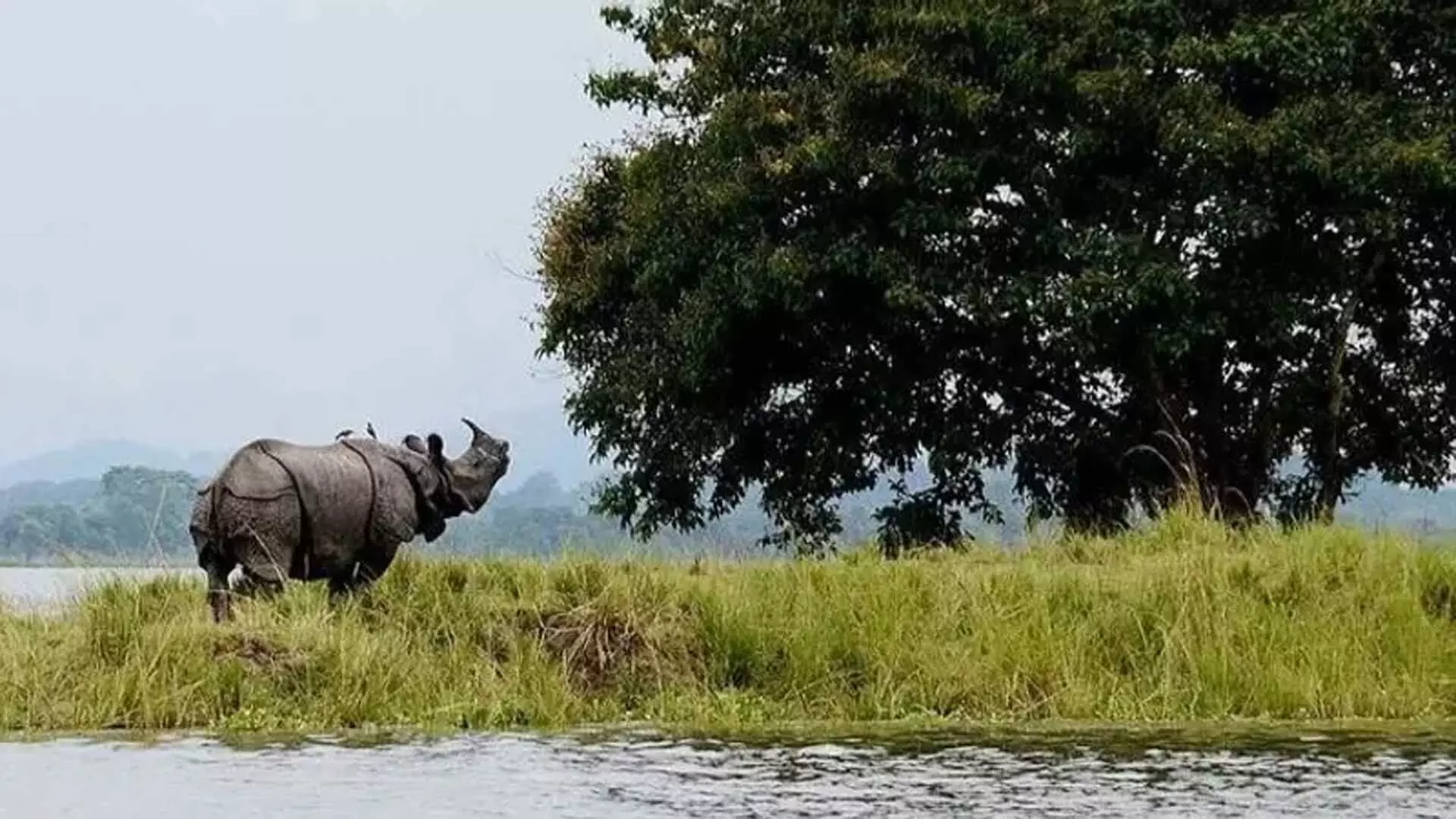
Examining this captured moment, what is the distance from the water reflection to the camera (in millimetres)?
11688

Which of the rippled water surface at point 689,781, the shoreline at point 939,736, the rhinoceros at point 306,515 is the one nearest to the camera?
the rippled water surface at point 689,781

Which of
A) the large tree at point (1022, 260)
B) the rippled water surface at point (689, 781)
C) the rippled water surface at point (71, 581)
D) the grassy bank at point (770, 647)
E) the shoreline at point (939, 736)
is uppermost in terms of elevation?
the large tree at point (1022, 260)

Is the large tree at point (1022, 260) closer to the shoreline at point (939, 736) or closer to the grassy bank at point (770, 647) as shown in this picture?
the grassy bank at point (770, 647)

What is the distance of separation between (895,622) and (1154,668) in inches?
68.2

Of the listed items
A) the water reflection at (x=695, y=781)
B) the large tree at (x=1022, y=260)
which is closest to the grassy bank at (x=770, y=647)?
the water reflection at (x=695, y=781)

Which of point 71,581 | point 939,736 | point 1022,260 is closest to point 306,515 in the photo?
point 71,581

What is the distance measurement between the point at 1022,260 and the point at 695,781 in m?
15.0

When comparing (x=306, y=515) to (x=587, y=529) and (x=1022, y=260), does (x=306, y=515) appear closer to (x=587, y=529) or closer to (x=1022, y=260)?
(x=587, y=529)

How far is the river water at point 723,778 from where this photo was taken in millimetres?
11688

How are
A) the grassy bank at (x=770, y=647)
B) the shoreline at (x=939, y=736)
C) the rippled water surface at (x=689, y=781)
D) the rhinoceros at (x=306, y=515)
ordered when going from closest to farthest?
the rippled water surface at (x=689, y=781)
the shoreline at (x=939, y=736)
the grassy bank at (x=770, y=647)
the rhinoceros at (x=306, y=515)

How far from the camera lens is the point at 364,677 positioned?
16.4 metres

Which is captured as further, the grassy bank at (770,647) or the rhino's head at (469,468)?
the rhino's head at (469,468)

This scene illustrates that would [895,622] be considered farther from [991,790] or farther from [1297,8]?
[1297,8]

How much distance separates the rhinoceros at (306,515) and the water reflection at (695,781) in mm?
2813
